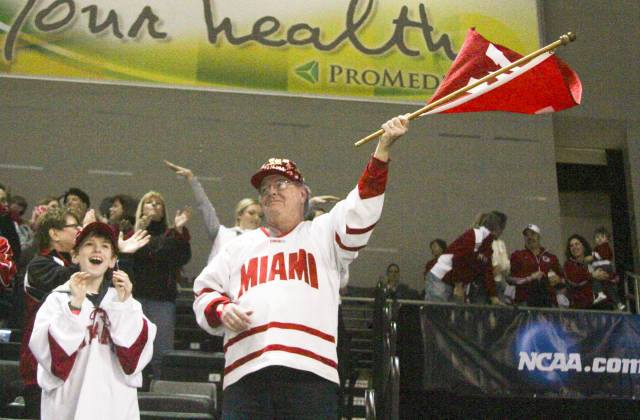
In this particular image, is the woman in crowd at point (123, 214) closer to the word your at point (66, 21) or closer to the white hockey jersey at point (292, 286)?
the white hockey jersey at point (292, 286)

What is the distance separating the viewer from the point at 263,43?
1170 cm

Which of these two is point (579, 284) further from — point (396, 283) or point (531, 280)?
point (396, 283)

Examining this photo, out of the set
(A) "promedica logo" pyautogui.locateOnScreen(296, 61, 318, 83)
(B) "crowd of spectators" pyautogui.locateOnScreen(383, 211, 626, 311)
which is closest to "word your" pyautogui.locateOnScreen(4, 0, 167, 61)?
(A) "promedica logo" pyautogui.locateOnScreen(296, 61, 318, 83)

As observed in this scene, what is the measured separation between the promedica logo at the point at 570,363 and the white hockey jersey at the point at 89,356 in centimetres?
435

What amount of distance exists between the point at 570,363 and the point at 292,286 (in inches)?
186

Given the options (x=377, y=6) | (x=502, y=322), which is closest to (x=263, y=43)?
(x=377, y=6)

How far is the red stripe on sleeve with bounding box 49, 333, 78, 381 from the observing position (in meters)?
3.47

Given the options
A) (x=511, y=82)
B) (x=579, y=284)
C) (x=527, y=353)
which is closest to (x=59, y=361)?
(x=511, y=82)

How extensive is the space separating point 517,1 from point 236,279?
9860mm

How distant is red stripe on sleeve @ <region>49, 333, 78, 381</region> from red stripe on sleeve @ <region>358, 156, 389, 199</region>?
1.38 metres

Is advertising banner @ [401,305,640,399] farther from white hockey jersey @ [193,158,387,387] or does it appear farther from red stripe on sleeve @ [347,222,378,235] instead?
red stripe on sleeve @ [347,222,378,235]

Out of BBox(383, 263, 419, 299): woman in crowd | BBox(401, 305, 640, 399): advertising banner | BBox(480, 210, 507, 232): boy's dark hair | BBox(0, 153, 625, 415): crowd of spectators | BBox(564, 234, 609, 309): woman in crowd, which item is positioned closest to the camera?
BBox(0, 153, 625, 415): crowd of spectators

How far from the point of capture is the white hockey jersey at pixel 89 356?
11.4ft

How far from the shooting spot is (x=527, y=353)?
23.5 feet
